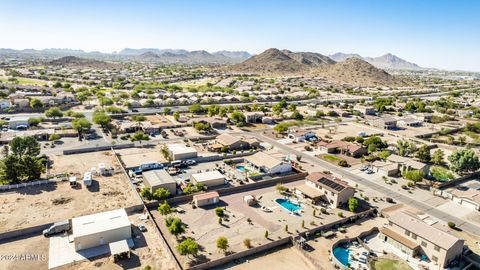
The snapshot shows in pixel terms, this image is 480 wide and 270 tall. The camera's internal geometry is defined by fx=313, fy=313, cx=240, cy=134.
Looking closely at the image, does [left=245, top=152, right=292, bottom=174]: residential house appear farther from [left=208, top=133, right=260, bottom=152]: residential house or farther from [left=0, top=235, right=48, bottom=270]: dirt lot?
[left=0, top=235, right=48, bottom=270]: dirt lot

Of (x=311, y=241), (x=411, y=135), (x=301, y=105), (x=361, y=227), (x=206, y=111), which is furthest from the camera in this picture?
(x=301, y=105)

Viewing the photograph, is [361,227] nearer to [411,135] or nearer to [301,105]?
[411,135]

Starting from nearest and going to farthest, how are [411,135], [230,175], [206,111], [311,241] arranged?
[311,241]
[230,175]
[411,135]
[206,111]

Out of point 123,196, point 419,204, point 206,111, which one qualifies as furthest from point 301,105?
point 123,196

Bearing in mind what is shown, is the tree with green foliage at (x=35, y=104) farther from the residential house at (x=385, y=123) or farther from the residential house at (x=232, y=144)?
the residential house at (x=385, y=123)

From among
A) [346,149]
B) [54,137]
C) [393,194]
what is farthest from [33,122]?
[393,194]

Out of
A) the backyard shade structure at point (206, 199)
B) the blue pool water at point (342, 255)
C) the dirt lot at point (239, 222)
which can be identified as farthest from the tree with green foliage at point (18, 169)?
the blue pool water at point (342, 255)
